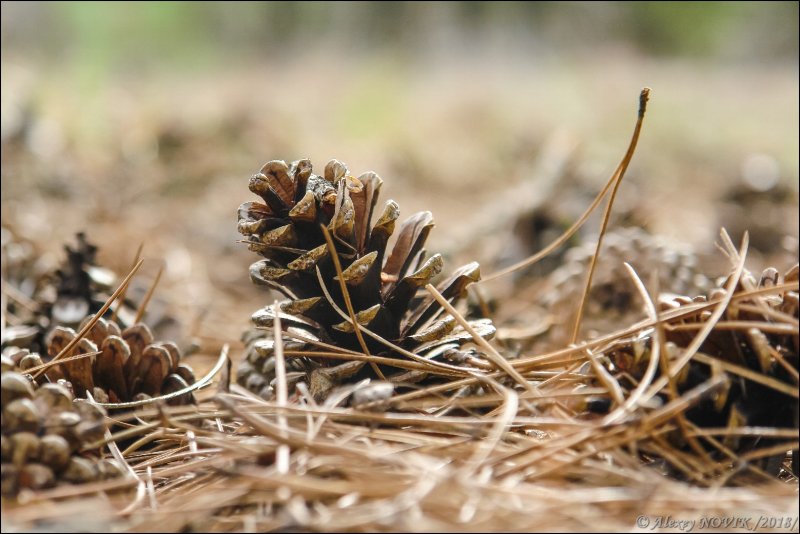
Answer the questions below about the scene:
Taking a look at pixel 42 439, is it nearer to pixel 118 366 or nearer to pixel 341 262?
pixel 118 366

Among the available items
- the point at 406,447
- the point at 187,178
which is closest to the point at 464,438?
the point at 406,447

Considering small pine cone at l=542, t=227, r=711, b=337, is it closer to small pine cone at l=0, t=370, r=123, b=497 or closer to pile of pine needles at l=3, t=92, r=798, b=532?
pile of pine needles at l=3, t=92, r=798, b=532

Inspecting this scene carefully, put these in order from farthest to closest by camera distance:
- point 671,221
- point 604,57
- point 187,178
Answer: point 604,57 → point 187,178 → point 671,221

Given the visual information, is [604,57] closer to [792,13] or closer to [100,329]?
[792,13]

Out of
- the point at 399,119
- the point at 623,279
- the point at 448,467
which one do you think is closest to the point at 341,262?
the point at 448,467

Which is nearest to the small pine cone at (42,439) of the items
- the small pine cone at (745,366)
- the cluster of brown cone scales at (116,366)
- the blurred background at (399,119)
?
the cluster of brown cone scales at (116,366)
